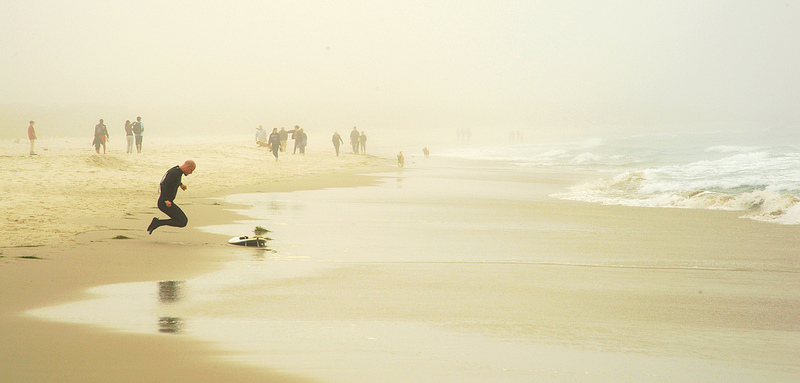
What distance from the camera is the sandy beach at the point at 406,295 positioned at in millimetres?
4902

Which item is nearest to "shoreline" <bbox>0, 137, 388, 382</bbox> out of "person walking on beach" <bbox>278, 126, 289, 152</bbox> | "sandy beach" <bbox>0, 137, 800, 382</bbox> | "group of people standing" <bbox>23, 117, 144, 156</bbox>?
"sandy beach" <bbox>0, 137, 800, 382</bbox>

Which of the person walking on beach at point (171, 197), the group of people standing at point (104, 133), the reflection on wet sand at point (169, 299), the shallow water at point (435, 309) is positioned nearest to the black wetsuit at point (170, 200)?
the person walking on beach at point (171, 197)

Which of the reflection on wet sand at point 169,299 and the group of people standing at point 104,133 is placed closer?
the reflection on wet sand at point 169,299

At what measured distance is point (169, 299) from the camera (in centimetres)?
669

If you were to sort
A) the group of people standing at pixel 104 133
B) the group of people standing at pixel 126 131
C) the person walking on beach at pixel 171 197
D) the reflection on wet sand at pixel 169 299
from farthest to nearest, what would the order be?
the group of people standing at pixel 126 131
the group of people standing at pixel 104 133
the person walking on beach at pixel 171 197
the reflection on wet sand at pixel 169 299

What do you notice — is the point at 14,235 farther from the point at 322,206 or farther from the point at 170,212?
the point at 322,206

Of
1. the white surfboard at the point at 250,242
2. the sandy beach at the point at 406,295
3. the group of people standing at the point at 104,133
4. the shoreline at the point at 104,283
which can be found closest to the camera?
the shoreline at the point at 104,283

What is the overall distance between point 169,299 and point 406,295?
2.28 metres

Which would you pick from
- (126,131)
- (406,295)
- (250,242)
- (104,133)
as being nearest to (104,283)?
(250,242)

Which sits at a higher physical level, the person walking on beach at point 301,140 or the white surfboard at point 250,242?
the person walking on beach at point 301,140

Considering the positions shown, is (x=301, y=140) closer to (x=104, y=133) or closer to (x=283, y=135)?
(x=283, y=135)

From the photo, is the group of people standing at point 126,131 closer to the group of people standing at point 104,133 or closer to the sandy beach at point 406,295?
the group of people standing at point 104,133

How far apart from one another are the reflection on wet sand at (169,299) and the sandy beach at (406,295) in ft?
0.33

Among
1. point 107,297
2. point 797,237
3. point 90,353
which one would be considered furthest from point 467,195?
point 90,353
